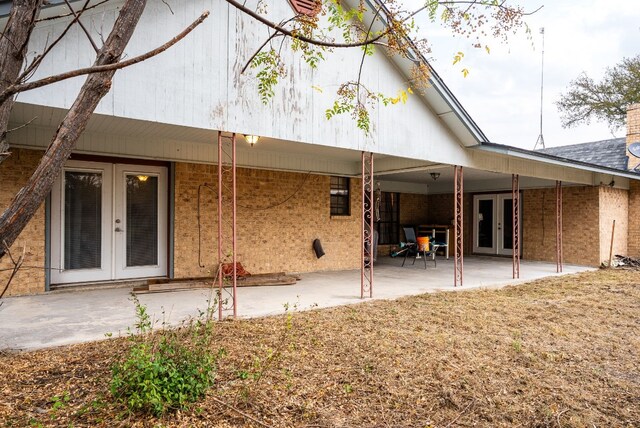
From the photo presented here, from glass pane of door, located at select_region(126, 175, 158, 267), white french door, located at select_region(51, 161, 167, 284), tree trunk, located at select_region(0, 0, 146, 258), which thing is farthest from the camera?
glass pane of door, located at select_region(126, 175, 158, 267)

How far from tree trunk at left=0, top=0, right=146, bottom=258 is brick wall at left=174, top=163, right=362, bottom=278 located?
578cm

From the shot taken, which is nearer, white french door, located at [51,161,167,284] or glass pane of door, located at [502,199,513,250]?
white french door, located at [51,161,167,284]

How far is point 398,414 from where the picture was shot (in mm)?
3129

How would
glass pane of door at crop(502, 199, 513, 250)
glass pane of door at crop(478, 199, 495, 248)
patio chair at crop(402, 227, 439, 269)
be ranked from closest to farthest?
patio chair at crop(402, 227, 439, 269), glass pane of door at crop(502, 199, 513, 250), glass pane of door at crop(478, 199, 495, 248)

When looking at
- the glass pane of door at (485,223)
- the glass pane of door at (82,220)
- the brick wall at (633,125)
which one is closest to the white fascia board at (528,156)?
the brick wall at (633,125)

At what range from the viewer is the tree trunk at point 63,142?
2.14 metres

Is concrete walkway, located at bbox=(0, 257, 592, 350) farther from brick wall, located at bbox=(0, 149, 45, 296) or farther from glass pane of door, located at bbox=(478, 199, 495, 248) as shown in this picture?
glass pane of door, located at bbox=(478, 199, 495, 248)

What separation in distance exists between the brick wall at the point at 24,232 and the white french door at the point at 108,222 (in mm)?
293

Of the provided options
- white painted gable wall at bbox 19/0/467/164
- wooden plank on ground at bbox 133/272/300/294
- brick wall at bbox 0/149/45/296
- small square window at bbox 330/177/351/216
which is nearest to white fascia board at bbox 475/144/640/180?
white painted gable wall at bbox 19/0/467/164

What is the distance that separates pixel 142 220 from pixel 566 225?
12.0 metres

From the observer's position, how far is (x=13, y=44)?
2.26 m

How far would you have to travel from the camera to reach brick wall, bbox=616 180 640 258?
13062 mm

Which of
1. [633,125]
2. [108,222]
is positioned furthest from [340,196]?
[633,125]

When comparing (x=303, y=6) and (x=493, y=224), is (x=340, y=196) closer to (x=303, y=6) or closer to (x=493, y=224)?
(x=303, y=6)
